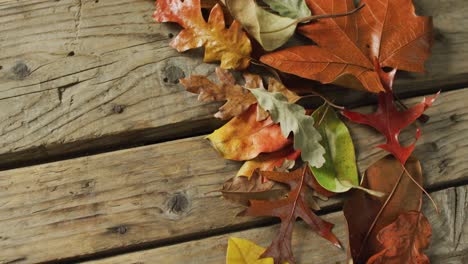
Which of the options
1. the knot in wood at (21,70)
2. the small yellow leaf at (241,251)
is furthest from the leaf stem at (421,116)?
the knot in wood at (21,70)

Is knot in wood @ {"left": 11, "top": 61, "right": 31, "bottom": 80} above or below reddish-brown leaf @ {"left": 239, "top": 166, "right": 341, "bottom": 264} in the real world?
above

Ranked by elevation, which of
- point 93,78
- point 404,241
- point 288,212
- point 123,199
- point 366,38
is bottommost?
point 404,241

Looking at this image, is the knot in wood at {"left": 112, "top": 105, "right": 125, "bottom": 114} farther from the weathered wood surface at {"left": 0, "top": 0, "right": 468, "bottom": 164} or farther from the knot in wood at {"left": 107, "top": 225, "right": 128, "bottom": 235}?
the knot in wood at {"left": 107, "top": 225, "right": 128, "bottom": 235}

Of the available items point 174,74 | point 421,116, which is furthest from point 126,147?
point 421,116

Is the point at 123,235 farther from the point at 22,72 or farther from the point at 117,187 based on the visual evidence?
the point at 22,72

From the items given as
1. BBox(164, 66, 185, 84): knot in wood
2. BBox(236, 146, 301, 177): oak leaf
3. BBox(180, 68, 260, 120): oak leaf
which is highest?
BBox(164, 66, 185, 84): knot in wood

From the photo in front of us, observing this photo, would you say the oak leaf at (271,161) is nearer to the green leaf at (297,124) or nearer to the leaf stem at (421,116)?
the green leaf at (297,124)

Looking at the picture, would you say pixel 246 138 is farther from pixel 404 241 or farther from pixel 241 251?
pixel 404 241

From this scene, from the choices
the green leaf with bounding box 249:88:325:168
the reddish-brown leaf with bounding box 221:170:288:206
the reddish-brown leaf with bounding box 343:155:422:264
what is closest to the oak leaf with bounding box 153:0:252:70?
the green leaf with bounding box 249:88:325:168
